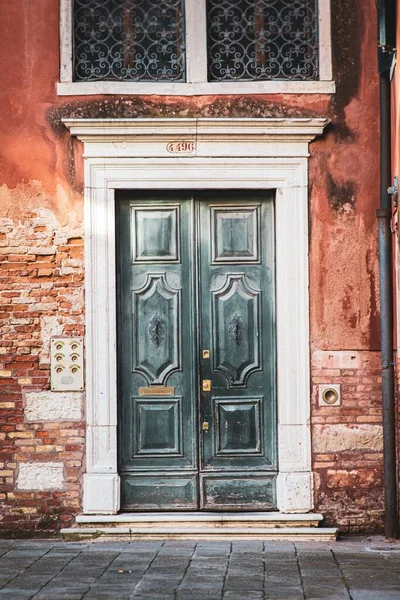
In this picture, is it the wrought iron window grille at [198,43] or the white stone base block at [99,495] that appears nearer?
the white stone base block at [99,495]

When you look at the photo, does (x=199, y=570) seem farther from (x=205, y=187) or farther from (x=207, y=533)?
(x=205, y=187)

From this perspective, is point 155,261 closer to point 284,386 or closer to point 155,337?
point 155,337

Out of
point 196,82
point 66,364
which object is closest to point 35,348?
point 66,364

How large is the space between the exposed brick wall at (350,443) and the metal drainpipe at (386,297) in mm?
165

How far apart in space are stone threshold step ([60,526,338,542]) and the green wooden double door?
295 millimetres

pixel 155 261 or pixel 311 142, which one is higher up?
pixel 311 142

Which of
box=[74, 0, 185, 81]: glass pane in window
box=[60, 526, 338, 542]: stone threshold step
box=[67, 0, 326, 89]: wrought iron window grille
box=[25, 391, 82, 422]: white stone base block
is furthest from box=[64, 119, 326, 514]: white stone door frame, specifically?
box=[74, 0, 185, 81]: glass pane in window

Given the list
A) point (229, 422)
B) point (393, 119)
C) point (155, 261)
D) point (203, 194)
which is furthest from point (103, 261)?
point (393, 119)

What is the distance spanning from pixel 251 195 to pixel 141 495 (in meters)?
2.74

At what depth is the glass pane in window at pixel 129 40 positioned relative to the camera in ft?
30.7

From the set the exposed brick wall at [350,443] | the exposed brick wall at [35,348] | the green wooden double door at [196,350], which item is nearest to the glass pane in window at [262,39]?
the green wooden double door at [196,350]

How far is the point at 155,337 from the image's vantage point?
938 centimetres

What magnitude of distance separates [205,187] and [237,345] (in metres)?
1.38

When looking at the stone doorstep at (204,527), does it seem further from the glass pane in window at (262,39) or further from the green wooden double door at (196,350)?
the glass pane in window at (262,39)
